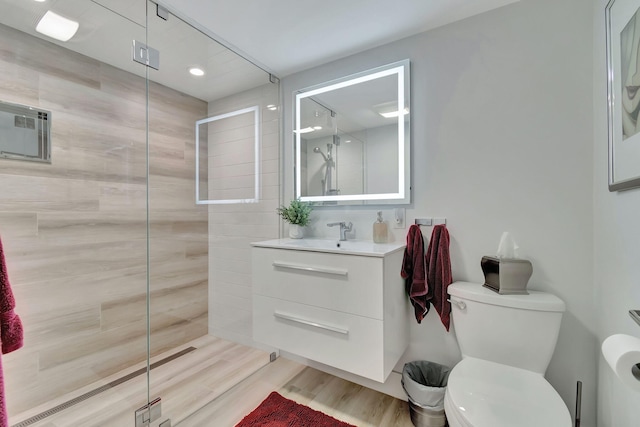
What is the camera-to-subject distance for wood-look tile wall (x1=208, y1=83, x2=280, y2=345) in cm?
216

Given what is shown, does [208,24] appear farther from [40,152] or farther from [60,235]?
[60,235]

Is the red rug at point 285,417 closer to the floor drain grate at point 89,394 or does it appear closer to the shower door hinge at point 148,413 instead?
the shower door hinge at point 148,413

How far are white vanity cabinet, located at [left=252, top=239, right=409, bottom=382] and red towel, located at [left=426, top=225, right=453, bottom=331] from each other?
0.54ft

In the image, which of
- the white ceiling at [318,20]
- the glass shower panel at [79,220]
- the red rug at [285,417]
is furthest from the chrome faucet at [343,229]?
the glass shower panel at [79,220]

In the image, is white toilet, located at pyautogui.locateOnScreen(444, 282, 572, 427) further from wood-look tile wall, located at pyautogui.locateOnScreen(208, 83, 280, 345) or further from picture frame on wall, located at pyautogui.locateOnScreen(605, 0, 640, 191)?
wood-look tile wall, located at pyautogui.locateOnScreen(208, 83, 280, 345)

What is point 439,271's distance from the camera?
1.57 m

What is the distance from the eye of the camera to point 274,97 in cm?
228

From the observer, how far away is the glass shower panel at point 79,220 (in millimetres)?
1516

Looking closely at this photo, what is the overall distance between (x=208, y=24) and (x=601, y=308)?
2.50 meters

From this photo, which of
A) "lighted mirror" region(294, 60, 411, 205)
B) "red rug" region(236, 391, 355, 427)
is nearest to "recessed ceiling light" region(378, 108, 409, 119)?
"lighted mirror" region(294, 60, 411, 205)

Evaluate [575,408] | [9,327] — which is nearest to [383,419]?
[575,408]

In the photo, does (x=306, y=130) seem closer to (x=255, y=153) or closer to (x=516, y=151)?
(x=255, y=153)

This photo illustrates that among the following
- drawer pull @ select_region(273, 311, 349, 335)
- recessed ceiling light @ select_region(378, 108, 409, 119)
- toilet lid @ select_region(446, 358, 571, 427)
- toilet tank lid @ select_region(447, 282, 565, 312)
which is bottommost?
toilet lid @ select_region(446, 358, 571, 427)

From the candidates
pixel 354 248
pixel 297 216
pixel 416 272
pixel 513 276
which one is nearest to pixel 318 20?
pixel 297 216
